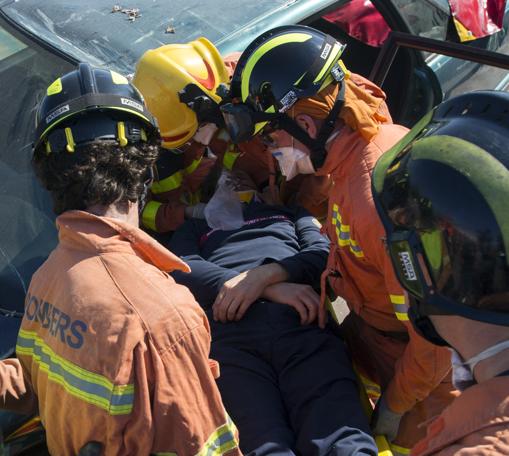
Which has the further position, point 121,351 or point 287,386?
point 287,386

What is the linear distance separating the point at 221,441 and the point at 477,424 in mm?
748

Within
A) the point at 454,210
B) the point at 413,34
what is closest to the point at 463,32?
the point at 413,34

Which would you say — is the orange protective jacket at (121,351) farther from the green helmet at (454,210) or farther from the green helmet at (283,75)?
the green helmet at (283,75)

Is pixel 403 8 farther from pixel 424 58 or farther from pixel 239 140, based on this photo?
pixel 239 140

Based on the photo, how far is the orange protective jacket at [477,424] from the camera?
129 centimetres

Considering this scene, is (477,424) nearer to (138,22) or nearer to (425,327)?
(425,327)

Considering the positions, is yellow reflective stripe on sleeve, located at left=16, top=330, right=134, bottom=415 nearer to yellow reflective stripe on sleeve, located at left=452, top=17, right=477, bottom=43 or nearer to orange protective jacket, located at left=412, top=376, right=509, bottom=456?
orange protective jacket, located at left=412, top=376, right=509, bottom=456

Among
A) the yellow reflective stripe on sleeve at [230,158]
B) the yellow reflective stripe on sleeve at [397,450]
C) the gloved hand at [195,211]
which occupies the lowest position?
the yellow reflective stripe on sleeve at [397,450]

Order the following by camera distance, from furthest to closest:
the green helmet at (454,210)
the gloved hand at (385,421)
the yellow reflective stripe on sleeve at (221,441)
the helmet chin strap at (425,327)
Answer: the gloved hand at (385,421), the yellow reflective stripe on sleeve at (221,441), the helmet chin strap at (425,327), the green helmet at (454,210)

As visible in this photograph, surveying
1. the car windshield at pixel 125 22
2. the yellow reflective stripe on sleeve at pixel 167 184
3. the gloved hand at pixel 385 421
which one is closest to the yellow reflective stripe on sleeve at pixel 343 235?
the gloved hand at pixel 385 421

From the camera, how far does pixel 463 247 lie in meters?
1.43

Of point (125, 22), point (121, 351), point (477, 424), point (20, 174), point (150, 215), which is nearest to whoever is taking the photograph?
point (477, 424)

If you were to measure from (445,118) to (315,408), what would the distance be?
1.18m

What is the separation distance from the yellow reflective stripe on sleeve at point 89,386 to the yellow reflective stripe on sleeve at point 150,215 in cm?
157
